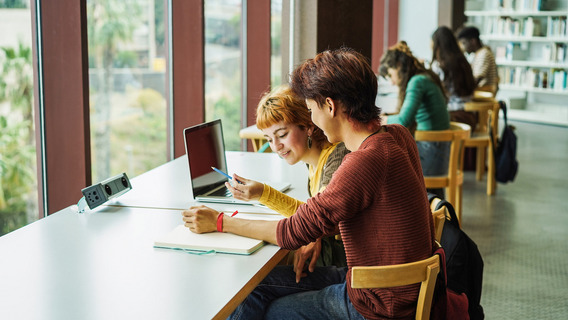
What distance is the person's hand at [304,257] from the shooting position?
208cm

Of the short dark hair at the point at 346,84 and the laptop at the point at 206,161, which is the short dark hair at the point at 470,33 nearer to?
the laptop at the point at 206,161

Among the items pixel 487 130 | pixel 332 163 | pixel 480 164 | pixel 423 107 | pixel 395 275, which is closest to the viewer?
pixel 395 275

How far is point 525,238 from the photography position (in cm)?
431

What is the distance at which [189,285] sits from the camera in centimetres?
157

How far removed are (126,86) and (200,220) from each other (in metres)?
1.93

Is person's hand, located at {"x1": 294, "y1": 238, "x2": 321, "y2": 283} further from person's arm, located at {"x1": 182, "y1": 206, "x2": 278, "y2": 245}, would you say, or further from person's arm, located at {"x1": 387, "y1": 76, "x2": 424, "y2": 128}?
person's arm, located at {"x1": 387, "y1": 76, "x2": 424, "y2": 128}

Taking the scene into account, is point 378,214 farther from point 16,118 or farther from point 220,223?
point 16,118

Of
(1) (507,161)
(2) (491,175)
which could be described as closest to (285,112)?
(1) (507,161)

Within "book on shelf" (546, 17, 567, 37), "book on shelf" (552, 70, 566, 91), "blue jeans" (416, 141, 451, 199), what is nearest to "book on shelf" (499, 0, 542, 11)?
"book on shelf" (546, 17, 567, 37)

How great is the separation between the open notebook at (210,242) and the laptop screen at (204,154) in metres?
0.49

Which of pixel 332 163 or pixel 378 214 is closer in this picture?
pixel 378 214

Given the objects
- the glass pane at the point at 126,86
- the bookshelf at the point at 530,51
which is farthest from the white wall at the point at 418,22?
the glass pane at the point at 126,86

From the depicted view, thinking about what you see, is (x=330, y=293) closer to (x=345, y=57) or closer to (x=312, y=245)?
(x=312, y=245)

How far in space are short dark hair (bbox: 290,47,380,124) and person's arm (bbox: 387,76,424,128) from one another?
240cm
